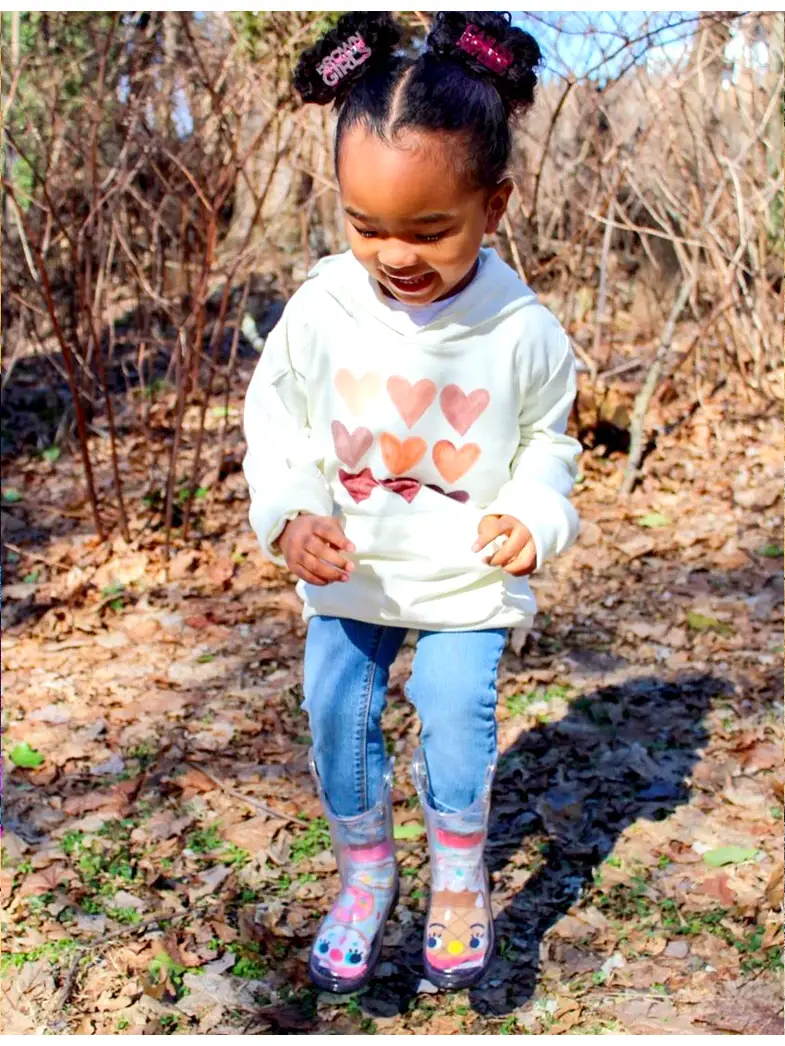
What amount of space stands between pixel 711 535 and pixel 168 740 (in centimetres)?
238

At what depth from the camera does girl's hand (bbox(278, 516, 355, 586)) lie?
2.02 meters

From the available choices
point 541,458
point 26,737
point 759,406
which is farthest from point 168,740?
A: point 759,406

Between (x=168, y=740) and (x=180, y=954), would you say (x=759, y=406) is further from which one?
(x=180, y=954)

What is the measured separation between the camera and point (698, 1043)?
229 centimetres

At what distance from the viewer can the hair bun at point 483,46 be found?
1.99m

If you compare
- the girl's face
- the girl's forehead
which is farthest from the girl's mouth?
the girl's forehead

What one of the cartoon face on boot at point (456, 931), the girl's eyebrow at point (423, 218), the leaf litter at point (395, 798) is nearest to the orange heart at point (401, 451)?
the girl's eyebrow at point (423, 218)

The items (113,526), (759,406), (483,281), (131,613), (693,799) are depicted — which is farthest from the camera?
(759,406)

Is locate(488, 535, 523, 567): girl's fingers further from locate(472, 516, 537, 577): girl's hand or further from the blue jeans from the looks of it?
the blue jeans

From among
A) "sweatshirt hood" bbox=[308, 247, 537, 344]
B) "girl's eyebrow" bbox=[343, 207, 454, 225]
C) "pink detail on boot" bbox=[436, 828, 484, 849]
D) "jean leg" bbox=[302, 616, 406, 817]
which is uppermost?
"girl's eyebrow" bbox=[343, 207, 454, 225]

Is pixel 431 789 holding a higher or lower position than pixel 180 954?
higher

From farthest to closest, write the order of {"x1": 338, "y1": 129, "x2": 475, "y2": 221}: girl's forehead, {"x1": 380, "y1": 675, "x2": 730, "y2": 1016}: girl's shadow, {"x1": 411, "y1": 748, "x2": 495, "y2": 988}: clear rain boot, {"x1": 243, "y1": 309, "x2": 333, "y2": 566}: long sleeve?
{"x1": 380, "y1": 675, "x2": 730, "y2": 1016}: girl's shadow
{"x1": 411, "y1": 748, "x2": 495, "y2": 988}: clear rain boot
{"x1": 243, "y1": 309, "x2": 333, "y2": 566}: long sleeve
{"x1": 338, "y1": 129, "x2": 475, "y2": 221}: girl's forehead

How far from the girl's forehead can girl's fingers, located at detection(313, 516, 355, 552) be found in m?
0.53

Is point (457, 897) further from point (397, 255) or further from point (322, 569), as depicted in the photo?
point (397, 255)
